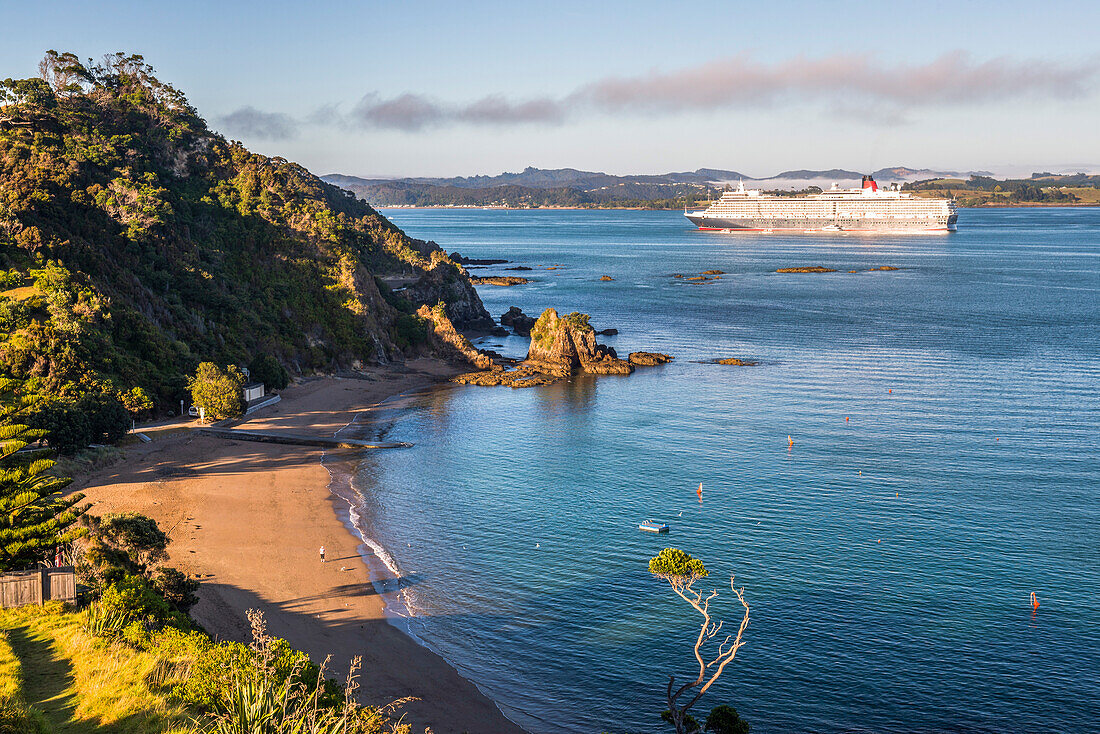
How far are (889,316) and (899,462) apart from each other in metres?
61.0

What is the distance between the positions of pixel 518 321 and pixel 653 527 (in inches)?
2436

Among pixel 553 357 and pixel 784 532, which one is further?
pixel 553 357

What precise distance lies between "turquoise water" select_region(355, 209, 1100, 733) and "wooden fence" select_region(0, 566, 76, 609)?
10.5 meters

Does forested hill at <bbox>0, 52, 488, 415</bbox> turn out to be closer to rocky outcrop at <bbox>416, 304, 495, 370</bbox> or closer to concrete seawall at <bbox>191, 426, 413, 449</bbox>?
rocky outcrop at <bbox>416, 304, 495, 370</bbox>

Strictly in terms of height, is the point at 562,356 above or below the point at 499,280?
Answer: below

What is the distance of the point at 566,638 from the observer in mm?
26922

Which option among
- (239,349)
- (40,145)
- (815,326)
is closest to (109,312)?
(239,349)

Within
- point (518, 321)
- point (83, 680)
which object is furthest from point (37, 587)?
point (518, 321)

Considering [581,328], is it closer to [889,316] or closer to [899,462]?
[899,462]

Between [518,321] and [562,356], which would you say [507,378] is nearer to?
[562,356]

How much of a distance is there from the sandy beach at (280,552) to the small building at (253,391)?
378 cm

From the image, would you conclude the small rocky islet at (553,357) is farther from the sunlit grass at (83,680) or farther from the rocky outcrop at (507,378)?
the sunlit grass at (83,680)

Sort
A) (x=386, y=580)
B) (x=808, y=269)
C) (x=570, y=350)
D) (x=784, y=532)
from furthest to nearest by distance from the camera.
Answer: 1. (x=808, y=269)
2. (x=570, y=350)
3. (x=784, y=532)
4. (x=386, y=580)

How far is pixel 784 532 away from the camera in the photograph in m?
35.1
